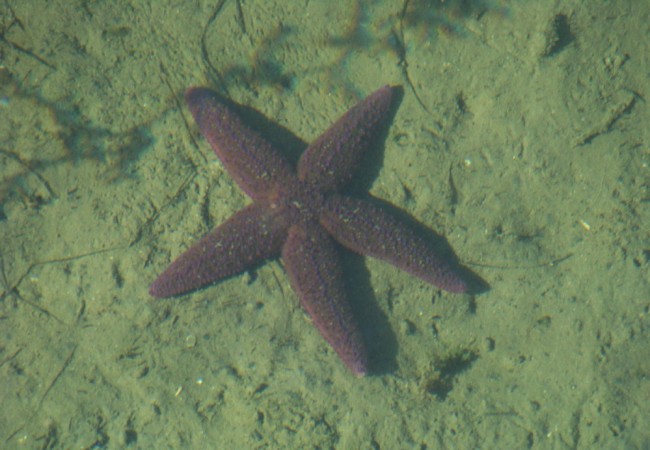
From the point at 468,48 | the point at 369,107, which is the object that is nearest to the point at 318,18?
the point at 369,107

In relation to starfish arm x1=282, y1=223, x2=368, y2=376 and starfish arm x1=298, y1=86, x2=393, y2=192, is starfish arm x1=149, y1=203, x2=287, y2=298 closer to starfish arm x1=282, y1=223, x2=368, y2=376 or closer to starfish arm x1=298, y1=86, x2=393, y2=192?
starfish arm x1=282, y1=223, x2=368, y2=376

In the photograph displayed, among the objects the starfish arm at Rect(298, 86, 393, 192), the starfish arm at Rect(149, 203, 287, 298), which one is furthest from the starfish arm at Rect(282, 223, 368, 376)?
the starfish arm at Rect(298, 86, 393, 192)

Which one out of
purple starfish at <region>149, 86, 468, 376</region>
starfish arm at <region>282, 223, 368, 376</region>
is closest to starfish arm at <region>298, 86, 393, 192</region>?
purple starfish at <region>149, 86, 468, 376</region>

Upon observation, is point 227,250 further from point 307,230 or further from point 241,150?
point 241,150

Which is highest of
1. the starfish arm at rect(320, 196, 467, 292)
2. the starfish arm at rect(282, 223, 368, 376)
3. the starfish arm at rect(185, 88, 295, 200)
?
the starfish arm at rect(185, 88, 295, 200)

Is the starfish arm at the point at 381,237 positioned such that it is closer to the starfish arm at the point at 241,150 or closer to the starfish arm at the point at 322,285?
the starfish arm at the point at 322,285

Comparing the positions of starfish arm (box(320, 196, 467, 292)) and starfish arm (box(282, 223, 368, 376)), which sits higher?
starfish arm (box(320, 196, 467, 292))

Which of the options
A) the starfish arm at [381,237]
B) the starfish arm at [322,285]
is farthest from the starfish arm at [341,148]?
the starfish arm at [322,285]

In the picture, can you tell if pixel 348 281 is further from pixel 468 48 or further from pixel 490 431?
pixel 468 48
